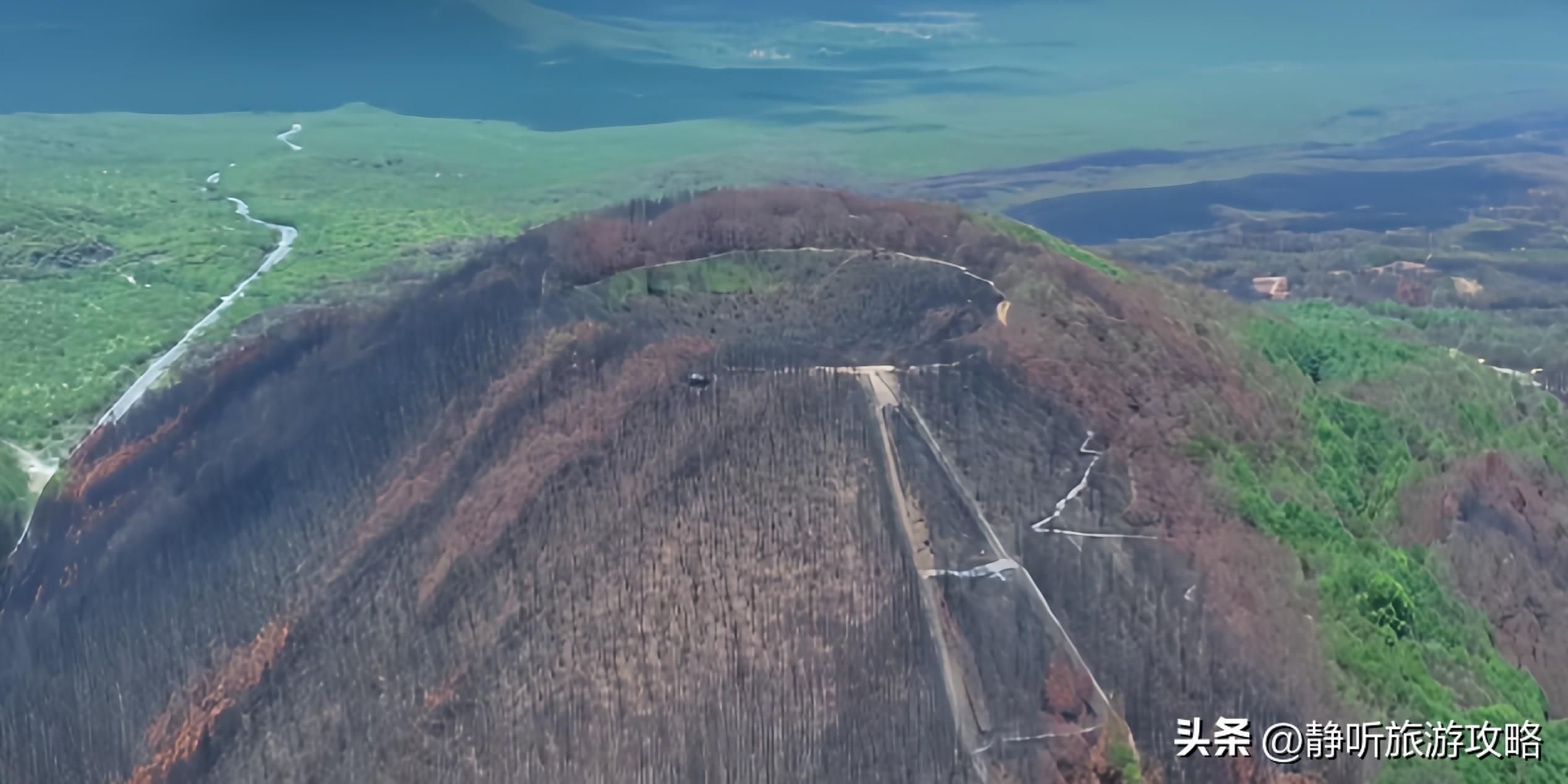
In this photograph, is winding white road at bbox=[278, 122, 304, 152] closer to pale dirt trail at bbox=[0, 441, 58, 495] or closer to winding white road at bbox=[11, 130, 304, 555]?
winding white road at bbox=[11, 130, 304, 555]

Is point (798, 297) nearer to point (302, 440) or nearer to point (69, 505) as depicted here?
point (302, 440)

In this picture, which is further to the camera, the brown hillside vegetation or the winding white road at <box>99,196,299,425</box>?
the winding white road at <box>99,196,299,425</box>

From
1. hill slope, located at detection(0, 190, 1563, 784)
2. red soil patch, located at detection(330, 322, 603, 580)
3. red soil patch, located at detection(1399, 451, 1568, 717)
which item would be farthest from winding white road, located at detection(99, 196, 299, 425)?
red soil patch, located at detection(1399, 451, 1568, 717)

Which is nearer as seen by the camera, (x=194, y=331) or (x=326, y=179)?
(x=194, y=331)

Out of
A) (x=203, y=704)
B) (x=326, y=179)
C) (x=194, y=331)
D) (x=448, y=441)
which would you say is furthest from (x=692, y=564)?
(x=326, y=179)

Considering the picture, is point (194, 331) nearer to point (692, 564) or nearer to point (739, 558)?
point (692, 564)

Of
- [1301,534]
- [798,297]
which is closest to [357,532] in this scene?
[798,297]

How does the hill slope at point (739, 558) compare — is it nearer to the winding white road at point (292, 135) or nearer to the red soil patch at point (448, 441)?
the red soil patch at point (448, 441)
